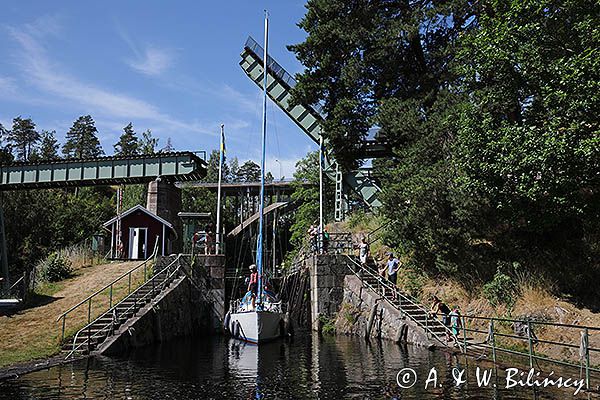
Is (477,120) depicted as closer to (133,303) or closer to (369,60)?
(369,60)

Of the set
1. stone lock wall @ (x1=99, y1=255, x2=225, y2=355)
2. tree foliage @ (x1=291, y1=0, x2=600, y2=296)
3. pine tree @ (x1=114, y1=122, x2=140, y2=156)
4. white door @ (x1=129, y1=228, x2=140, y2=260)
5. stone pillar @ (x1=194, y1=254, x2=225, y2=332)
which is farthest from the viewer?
pine tree @ (x1=114, y1=122, x2=140, y2=156)

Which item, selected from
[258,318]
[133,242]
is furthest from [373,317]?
[133,242]

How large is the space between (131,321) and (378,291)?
397 inches

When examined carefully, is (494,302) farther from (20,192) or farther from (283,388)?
(20,192)

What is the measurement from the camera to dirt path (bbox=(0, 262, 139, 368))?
16.7 meters

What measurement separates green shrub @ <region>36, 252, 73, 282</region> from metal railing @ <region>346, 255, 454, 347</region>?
14724mm

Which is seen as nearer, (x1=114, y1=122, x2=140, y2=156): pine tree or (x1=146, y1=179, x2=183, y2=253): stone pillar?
(x1=146, y1=179, x2=183, y2=253): stone pillar

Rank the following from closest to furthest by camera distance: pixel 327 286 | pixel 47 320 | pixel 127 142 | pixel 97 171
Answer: pixel 47 320
pixel 327 286
pixel 97 171
pixel 127 142

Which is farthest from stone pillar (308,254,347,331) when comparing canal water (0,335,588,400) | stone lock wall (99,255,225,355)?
canal water (0,335,588,400)

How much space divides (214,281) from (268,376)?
1238 cm

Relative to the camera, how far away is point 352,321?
23.7 metres

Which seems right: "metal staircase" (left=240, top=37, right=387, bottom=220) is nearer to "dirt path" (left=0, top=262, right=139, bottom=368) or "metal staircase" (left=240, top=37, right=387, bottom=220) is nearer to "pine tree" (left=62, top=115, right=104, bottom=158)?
"dirt path" (left=0, top=262, right=139, bottom=368)

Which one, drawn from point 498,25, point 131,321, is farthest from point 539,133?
point 131,321

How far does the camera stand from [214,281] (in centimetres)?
2641
